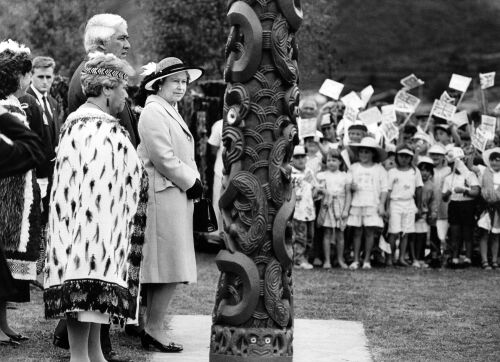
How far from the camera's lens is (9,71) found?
689 centimetres

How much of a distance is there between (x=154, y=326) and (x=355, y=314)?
2794 mm

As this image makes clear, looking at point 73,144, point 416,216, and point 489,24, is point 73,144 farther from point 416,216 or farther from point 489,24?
point 489,24

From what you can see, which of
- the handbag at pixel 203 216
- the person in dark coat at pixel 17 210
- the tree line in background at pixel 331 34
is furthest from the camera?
the tree line in background at pixel 331 34

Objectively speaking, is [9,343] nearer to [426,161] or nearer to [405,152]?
[405,152]

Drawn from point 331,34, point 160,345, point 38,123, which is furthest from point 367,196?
point 331,34

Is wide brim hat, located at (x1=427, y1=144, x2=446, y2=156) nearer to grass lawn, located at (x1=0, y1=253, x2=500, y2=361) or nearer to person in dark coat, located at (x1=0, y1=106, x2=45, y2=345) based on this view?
grass lawn, located at (x1=0, y1=253, x2=500, y2=361)

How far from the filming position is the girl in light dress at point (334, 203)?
15.0m

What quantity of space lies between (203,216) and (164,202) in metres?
0.47

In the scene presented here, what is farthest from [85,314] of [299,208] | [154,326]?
[299,208]

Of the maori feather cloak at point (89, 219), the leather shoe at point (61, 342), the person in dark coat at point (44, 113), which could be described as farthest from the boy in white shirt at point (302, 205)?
the maori feather cloak at point (89, 219)

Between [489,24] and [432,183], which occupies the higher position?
[489,24]

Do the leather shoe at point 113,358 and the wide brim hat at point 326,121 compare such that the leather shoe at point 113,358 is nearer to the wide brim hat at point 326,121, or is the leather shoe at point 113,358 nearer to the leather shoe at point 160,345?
the leather shoe at point 160,345

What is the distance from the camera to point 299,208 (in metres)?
14.9

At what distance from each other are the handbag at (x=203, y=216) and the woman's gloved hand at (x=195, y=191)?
0.17 m
